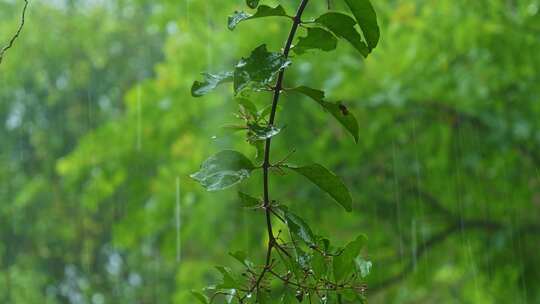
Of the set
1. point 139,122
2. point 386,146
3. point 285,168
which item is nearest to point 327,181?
point 285,168

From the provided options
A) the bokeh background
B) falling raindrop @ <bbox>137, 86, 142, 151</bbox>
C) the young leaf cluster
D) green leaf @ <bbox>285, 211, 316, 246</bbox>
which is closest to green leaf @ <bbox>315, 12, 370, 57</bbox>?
the young leaf cluster

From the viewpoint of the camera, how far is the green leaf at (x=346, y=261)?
529mm

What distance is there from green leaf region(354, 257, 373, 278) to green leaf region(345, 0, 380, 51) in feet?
0.50

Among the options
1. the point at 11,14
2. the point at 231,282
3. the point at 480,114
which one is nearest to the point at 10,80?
the point at 11,14

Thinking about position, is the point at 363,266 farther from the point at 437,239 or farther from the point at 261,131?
the point at 437,239

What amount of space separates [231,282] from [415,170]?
257 centimetres

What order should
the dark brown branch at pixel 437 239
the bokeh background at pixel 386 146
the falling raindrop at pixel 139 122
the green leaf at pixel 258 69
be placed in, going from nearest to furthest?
the green leaf at pixel 258 69 → the bokeh background at pixel 386 146 → the dark brown branch at pixel 437 239 → the falling raindrop at pixel 139 122

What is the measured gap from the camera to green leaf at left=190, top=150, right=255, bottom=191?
1.55 feet

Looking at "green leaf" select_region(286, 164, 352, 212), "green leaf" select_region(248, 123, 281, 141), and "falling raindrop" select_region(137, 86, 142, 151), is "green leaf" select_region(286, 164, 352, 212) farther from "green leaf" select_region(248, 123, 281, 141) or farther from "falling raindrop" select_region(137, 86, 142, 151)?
"falling raindrop" select_region(137, 86, 142, 151)

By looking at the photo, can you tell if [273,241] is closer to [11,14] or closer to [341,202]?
[341,202]

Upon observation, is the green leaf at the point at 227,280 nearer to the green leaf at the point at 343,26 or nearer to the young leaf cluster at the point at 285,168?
the young leaf cluster at the point at 285,168

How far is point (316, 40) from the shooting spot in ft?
1.67

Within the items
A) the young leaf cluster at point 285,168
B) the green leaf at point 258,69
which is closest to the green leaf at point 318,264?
the young leaf cluster at point 285,168

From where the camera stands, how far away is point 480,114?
109 inches
